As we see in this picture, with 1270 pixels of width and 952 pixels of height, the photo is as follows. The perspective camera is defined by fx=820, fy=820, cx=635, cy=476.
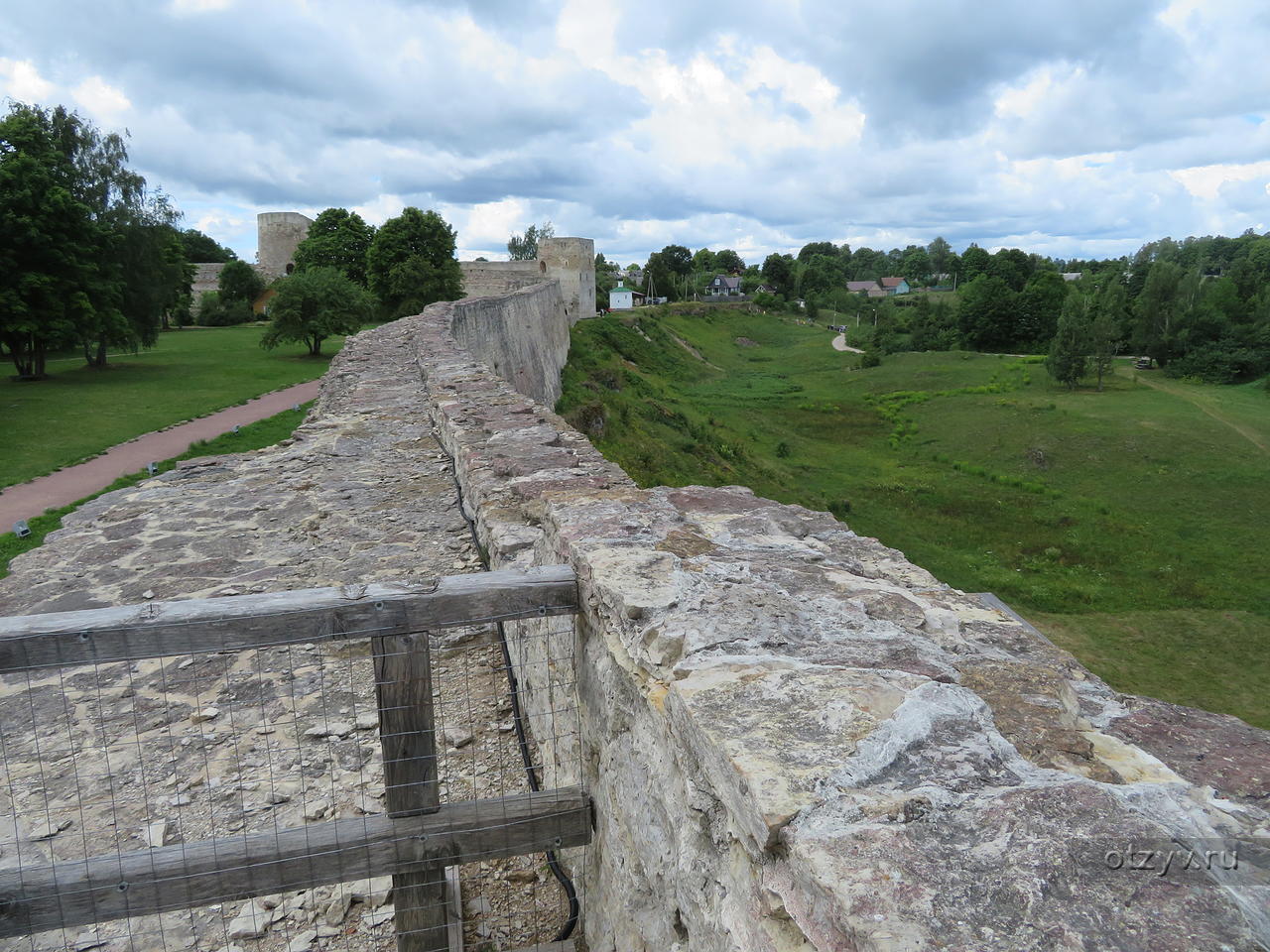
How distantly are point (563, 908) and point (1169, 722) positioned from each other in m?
1.89

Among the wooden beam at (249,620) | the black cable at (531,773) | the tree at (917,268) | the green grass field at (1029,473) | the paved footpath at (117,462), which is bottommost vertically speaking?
the green grass field at (1029,473)

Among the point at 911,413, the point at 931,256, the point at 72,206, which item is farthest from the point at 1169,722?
the point at 931,256

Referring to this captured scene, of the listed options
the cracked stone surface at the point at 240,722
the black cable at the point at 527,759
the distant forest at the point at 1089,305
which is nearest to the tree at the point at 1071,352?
the distant forest at the point at 1089,305

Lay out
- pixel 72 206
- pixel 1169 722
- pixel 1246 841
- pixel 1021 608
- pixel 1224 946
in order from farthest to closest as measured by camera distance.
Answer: pixel 72 206 < pixel 1021 608 < pixel 1169 722 < pixel 1246 841 < pixel 1224 946

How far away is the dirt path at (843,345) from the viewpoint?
53375 millimetres

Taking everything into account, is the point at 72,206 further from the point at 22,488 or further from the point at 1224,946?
the point at 1224,946

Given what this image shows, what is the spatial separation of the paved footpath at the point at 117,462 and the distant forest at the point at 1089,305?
3446 centimetres

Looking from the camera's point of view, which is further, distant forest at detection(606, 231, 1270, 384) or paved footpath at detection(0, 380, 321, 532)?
distant forest at detection(606, 231, 1270, 384)

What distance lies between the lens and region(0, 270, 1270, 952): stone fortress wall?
3.87 ft

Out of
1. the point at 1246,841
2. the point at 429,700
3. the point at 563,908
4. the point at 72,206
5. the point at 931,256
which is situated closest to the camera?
the point at 1246,841

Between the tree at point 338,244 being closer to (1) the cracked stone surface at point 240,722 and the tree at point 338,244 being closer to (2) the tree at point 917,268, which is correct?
(1) the cracked stone surface at point 240,722

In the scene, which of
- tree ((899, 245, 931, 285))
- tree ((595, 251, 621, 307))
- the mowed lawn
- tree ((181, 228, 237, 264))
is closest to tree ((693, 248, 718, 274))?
tree ((595, 251, 621, 307))

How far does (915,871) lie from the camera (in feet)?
4.02

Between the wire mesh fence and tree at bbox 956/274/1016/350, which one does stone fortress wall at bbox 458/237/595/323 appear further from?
the wire mesh fence
